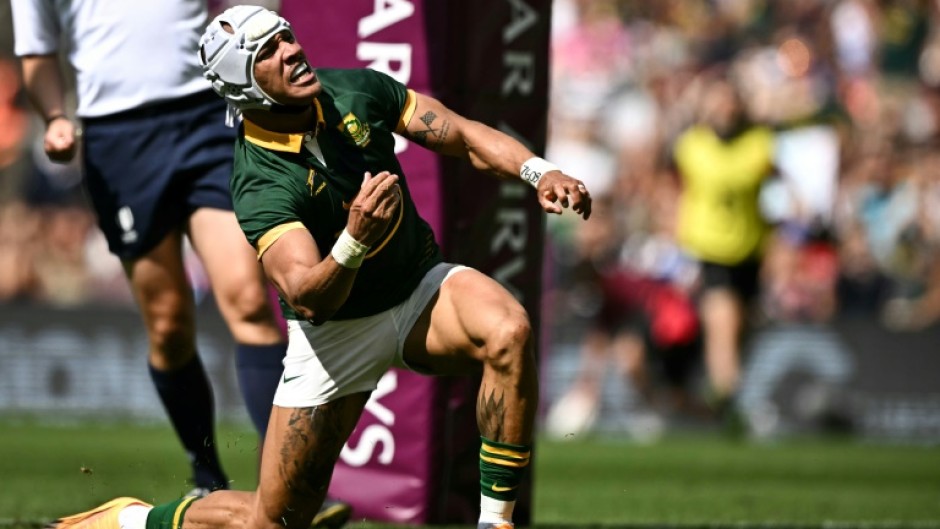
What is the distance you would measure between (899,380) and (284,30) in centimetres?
997

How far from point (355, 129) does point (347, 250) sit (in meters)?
0.70

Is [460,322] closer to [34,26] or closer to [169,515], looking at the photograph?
[169,515]

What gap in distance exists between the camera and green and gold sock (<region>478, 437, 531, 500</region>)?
17.2ft

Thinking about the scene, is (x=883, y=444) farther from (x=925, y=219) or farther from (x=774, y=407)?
(x=925, y=219)

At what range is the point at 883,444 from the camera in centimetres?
1397

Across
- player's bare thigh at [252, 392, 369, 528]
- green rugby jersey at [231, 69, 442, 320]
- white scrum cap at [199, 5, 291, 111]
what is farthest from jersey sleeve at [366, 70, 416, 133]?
player's bare thigh at [252, 392, 369, 528]

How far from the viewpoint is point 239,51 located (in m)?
5.35

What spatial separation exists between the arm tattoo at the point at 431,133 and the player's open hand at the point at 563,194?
555 mm

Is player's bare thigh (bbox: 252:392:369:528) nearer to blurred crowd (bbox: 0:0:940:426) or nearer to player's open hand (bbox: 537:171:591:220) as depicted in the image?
player's open hand (bbox: 537:171:591:220)

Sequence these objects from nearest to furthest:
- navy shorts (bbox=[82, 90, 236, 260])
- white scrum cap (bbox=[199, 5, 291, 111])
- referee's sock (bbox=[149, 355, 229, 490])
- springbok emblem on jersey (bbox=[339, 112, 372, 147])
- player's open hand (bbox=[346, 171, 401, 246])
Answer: player's open hand (bbox=[346, 171, 401, 246])
white scrum cap (bbox=[199, 5, 291, 111])
springbok emblem on jersey (bbox=[339, 112, 372, 147])
navy shorts (bbox=[82, 90, 236, 260])
referee's sock (bbox=[149, 355, 229, 490])

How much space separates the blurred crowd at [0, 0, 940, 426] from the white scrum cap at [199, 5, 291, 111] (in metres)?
8.80

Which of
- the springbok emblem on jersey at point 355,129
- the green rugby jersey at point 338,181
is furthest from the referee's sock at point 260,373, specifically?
the springbok emblem on jersey at point 355,129

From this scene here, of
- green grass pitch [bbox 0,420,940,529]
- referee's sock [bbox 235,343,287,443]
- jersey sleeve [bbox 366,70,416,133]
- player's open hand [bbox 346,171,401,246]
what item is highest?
jersey sleeve [bbox 366,70,416,133]

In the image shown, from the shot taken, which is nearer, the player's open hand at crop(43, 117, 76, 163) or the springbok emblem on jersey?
the springbok emblem on jersey
